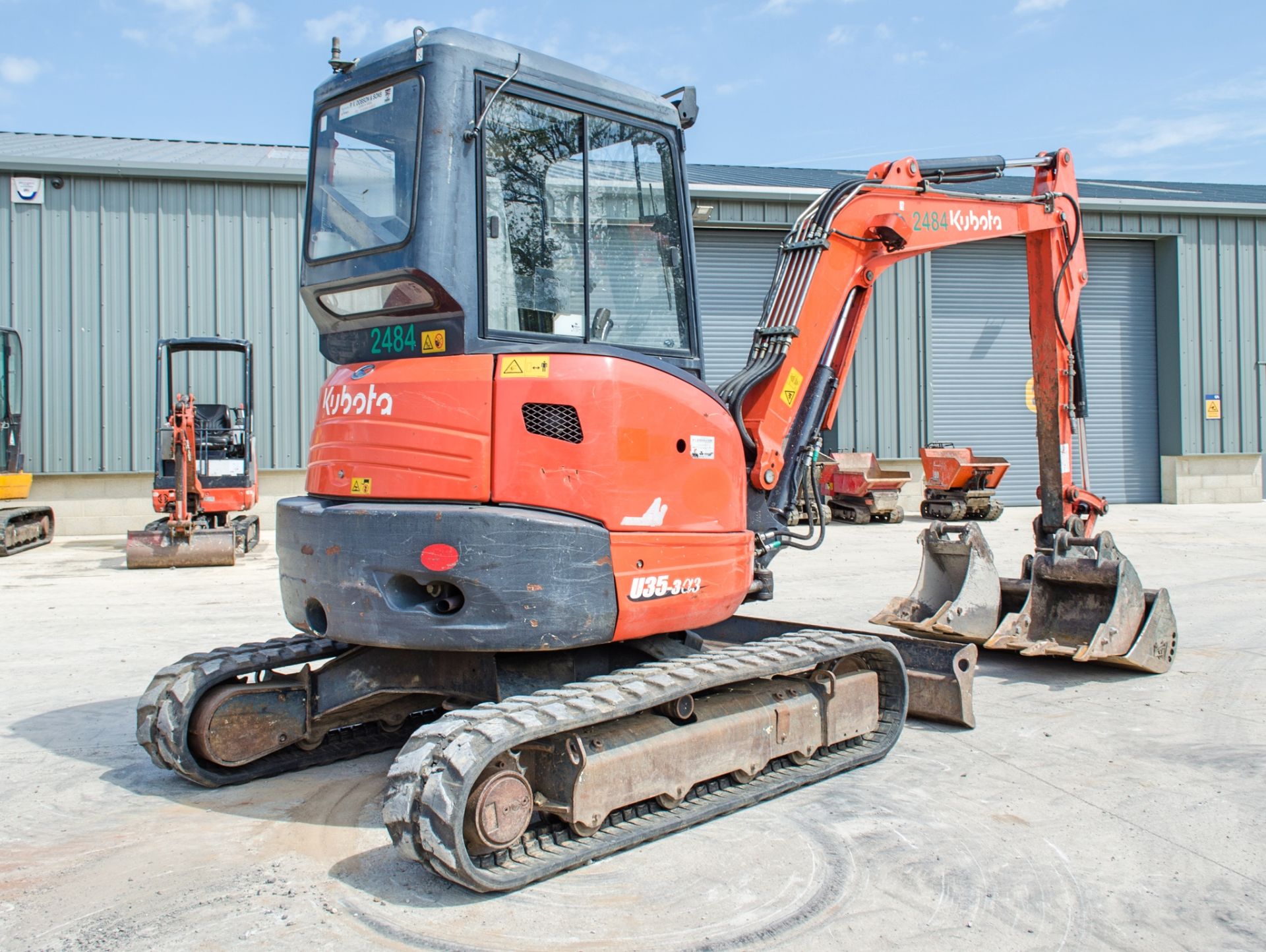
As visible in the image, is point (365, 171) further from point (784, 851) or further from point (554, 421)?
point (784, 851)

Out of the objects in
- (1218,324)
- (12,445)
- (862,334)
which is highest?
(1218,324)

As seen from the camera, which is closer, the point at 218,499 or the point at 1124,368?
the point at 218,499

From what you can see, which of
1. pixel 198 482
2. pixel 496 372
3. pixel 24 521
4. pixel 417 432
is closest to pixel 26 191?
pixel 24 521

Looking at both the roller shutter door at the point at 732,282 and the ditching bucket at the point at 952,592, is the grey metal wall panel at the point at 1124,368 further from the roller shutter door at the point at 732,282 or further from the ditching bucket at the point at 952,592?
the ditching bucket at the point at 952,592

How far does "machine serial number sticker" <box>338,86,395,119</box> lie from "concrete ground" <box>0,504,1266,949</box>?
10.8 ft

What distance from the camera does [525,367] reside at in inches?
178

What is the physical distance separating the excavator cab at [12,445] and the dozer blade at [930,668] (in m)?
14.1

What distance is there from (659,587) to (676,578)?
0.11 metres

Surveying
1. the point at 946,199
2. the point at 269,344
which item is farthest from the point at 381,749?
the point at 269,344

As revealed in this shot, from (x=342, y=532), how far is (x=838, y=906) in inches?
100

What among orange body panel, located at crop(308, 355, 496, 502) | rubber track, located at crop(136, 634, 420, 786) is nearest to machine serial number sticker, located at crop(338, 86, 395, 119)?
orange body panel, located at crop(308, 355, 496, 502)

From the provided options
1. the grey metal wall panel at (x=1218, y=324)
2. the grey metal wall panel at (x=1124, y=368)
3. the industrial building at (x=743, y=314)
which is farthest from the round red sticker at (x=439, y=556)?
the grey metal wall panel at (x=1218, y=324)

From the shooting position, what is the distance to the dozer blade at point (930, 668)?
6273mm

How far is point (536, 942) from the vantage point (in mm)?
3646
